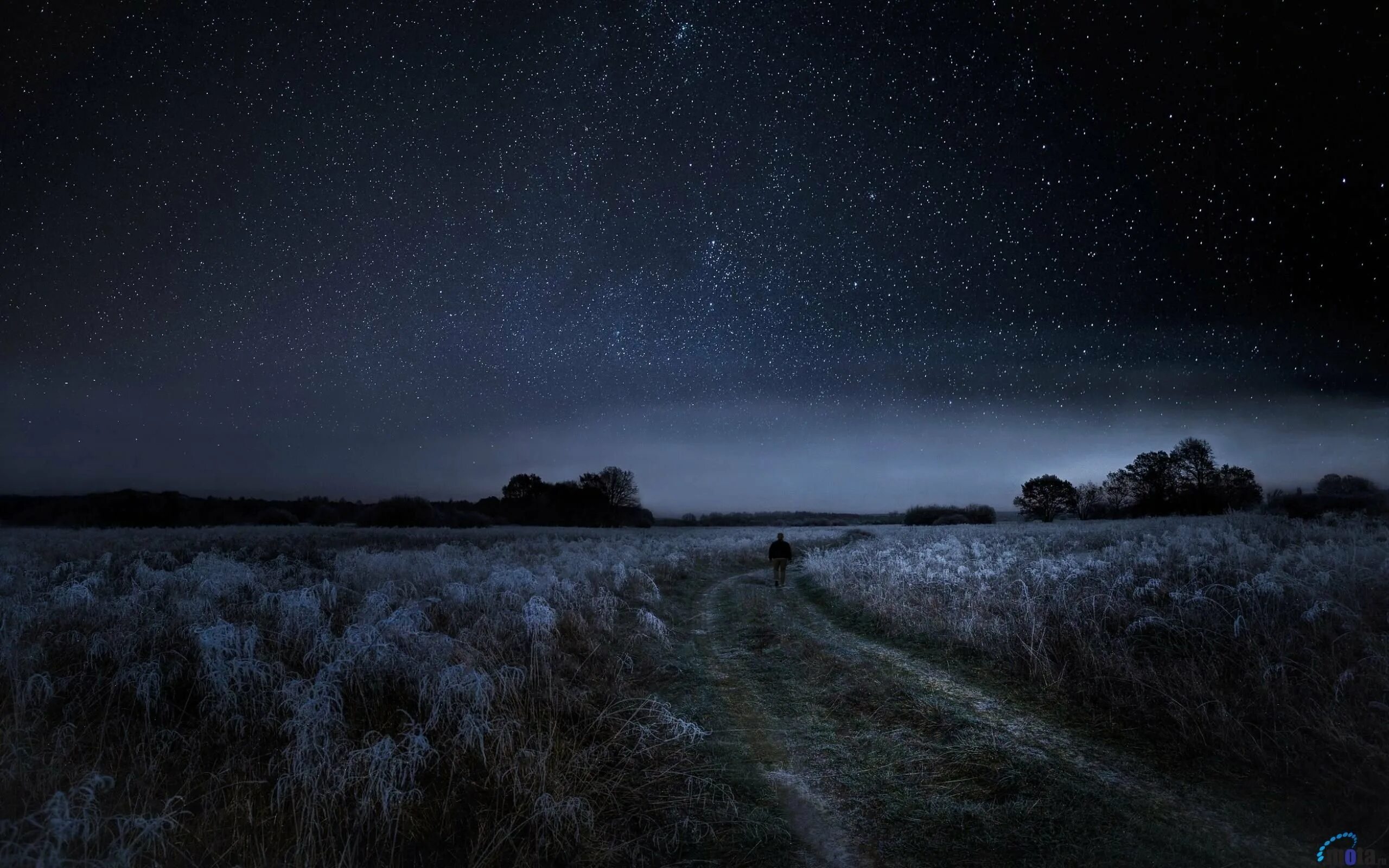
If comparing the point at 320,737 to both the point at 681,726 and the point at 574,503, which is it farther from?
the point at 574,503

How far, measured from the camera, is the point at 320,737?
17.4ft

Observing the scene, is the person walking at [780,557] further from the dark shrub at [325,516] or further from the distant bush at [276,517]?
the dark shrub at [325,516]

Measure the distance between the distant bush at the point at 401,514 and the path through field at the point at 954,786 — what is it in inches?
2154

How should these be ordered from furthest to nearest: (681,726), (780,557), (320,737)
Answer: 1. (780,557)
2. (681,726)
3. (320,737)

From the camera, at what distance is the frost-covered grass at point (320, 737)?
4.23m

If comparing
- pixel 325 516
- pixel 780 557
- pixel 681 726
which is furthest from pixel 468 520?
pixel 681 726

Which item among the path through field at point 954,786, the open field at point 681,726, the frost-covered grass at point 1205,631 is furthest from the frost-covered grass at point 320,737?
the frost-covered grass at point 1205,631

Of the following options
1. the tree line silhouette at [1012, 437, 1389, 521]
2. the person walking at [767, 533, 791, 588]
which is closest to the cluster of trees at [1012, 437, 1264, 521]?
the tree line silhouette at [1012, 437, 1389, 521]

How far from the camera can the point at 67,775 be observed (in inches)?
171

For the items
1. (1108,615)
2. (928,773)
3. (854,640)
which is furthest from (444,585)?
(1108,615)

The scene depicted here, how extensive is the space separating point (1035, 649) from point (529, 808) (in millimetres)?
7933

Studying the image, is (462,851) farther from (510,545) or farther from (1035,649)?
(510,545)

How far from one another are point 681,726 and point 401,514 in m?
59.6

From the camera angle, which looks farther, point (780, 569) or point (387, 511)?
point (387, 511)
